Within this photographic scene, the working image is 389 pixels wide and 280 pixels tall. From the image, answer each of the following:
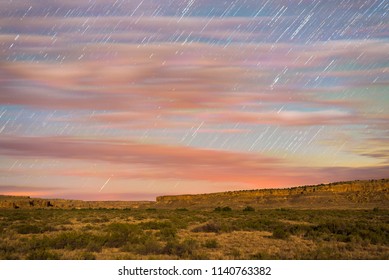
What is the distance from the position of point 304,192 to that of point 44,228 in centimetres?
9520

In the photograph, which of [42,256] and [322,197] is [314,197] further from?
[42,256]

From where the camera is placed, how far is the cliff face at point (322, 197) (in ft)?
314

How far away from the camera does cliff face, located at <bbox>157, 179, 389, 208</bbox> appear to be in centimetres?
9569

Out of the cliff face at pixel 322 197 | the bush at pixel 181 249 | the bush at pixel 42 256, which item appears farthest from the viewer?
the cliff face at pixel 322 197

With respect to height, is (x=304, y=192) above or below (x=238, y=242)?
above

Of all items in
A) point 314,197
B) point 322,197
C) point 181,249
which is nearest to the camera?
point 181,249

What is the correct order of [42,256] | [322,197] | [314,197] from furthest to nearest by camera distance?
[314,197] → [322,197] → [42,256]

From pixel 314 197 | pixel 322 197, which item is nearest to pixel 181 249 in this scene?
pixel 322 197

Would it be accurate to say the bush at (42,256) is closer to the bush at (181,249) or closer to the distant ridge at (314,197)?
the bush at (181,249)

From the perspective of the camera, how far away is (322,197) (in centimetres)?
10588

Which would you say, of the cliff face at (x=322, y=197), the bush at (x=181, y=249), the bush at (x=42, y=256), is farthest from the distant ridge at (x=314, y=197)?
the bush at (x=42, y=256)
